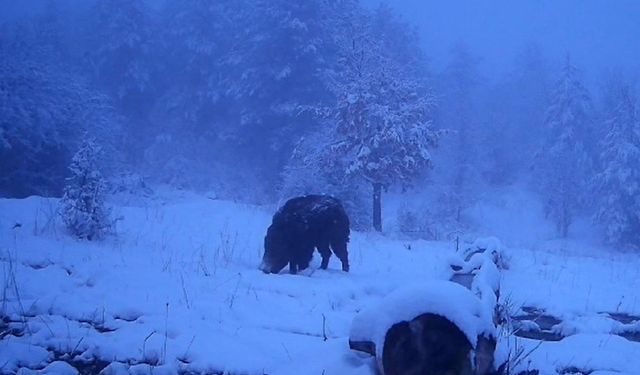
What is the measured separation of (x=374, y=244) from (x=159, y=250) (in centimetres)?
514

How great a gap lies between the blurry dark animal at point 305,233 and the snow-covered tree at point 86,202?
3.42m

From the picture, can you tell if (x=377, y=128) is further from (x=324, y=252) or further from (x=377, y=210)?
(x=324, y=252)

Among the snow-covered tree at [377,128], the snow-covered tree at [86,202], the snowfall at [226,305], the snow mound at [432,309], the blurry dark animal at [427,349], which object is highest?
the snow-covered tree at [377,128]

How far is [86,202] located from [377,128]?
12.0 metres

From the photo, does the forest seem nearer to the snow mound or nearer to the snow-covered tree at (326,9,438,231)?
the snow-covered tree at (326,9,438,231)

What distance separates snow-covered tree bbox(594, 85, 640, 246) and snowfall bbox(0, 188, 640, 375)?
2104cm

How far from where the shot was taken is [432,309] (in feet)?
9.97

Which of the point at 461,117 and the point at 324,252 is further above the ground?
the point at 461,117

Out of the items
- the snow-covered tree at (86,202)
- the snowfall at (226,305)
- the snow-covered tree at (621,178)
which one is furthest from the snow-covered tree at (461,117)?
the snow-covered tree at (86,202)

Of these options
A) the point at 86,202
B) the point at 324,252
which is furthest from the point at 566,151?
the point at 86,202

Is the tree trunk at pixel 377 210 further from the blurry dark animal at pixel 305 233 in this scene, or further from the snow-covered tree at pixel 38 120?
the snow-covered tree at pixel 38 120

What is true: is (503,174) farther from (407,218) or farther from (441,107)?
(407,218)

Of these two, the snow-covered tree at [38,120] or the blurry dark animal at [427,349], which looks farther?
the snow-covered tree at [38,120]

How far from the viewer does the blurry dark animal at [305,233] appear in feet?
28.4
